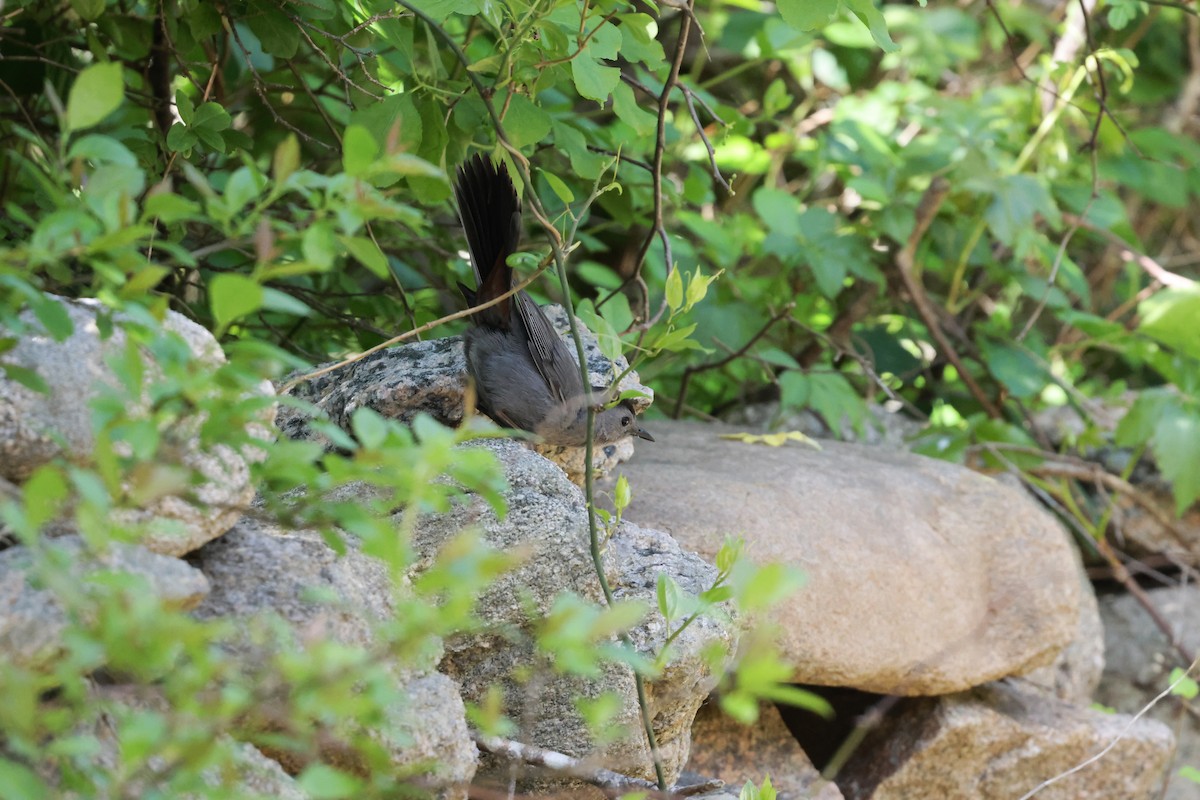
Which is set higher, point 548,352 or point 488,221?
point 488,221

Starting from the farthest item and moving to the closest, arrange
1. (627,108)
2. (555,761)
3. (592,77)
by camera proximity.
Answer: (627,108) → (592,77) → (555,761)

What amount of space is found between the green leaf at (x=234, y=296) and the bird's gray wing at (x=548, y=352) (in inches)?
77.9

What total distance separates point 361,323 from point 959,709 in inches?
80.8

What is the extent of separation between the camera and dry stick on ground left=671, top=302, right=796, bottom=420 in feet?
12.8

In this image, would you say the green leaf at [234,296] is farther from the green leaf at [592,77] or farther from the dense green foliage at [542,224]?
the green leaf at [592,77]

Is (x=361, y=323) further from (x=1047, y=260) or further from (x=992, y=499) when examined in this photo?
(x=1047, y=260)

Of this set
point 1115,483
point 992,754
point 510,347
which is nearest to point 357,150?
point 510,347

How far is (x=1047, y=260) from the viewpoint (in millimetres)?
4984

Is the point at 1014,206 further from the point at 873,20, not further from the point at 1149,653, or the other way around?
the point at 873,20

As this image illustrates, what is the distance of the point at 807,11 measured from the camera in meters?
2.28

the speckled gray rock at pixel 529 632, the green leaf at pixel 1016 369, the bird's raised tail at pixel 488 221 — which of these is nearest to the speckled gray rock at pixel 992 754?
the speckled gray rock at pixel 529 632

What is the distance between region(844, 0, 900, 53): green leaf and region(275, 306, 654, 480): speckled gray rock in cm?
85

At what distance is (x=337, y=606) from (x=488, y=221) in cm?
155

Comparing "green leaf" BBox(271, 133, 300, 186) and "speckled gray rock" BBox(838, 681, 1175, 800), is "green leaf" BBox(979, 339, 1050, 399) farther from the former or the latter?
"green leaf" BBox(271, 133, 300, 186)
